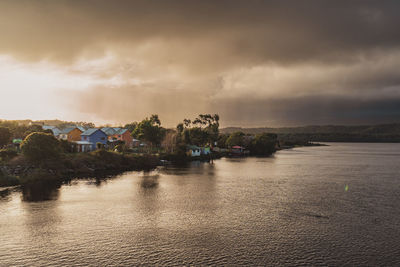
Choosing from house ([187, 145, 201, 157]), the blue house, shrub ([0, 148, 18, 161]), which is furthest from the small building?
shrub ([0, 148, 18, 161])

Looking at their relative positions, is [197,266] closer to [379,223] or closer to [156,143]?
[379,223]

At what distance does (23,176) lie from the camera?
56625 millimetres

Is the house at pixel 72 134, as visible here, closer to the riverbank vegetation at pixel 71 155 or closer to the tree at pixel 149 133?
the riverbank vegetation at pixel 71 155

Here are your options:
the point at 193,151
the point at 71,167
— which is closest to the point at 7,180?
the point at 71,167

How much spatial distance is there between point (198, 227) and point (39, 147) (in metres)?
47.0

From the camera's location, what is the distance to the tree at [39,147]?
60.0m

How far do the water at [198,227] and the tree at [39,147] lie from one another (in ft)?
44.8

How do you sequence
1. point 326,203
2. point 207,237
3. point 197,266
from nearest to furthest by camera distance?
point 197,266 < point 207,237 < point 326,203

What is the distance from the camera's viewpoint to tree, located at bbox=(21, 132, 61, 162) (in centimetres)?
5997

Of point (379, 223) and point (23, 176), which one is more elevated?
point (23, 176)

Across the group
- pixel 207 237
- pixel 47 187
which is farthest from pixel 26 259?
pixel 47 187

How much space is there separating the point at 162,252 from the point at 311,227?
1767 centimetres

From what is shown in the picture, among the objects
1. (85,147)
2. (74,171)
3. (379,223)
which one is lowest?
(379,223)

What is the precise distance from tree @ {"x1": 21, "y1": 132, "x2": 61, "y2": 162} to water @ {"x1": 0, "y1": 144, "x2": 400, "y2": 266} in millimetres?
13643
